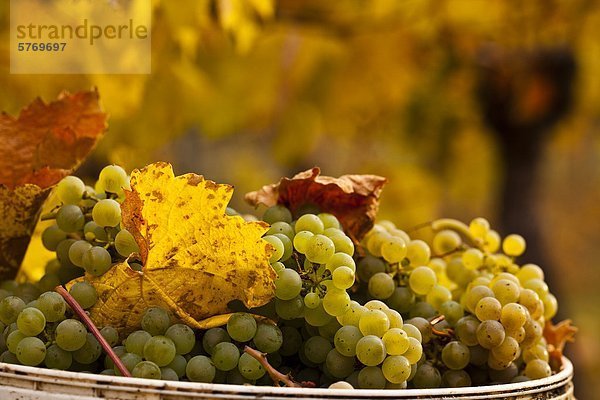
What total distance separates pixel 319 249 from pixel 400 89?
2170mm

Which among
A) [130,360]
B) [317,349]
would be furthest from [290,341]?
[130,360]

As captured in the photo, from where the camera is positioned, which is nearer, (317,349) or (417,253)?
(317,349)

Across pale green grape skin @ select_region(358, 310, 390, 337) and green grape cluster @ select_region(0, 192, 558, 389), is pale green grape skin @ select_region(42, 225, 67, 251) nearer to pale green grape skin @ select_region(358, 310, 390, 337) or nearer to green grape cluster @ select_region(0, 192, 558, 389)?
green grape cluster @ select_region(0, 192, 558, 389)

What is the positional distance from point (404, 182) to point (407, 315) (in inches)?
88.3

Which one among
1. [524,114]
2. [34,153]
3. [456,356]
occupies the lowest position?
[524,114]

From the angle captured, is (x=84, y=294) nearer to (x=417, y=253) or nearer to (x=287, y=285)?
(x=287, y=285)

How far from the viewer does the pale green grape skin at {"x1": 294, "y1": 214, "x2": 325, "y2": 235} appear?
63 centimetres

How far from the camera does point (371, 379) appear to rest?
1.86 ft

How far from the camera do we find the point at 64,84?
1686 mm

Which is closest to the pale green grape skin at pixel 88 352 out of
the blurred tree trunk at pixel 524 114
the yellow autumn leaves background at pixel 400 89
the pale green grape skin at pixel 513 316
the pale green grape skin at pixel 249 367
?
the pale green grape skin at pixel 249 367

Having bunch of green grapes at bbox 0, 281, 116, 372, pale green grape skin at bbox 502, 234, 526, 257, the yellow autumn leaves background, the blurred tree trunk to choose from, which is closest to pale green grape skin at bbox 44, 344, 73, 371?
bunch of green grapes at bbox 0, 281, 116, 372

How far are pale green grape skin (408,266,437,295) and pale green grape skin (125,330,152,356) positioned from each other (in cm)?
24

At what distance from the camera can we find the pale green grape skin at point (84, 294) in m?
0.58

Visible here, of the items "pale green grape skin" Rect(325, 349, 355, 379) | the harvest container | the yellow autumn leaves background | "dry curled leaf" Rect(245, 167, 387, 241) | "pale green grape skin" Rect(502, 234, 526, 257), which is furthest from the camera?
the yellow autumn leaves background
